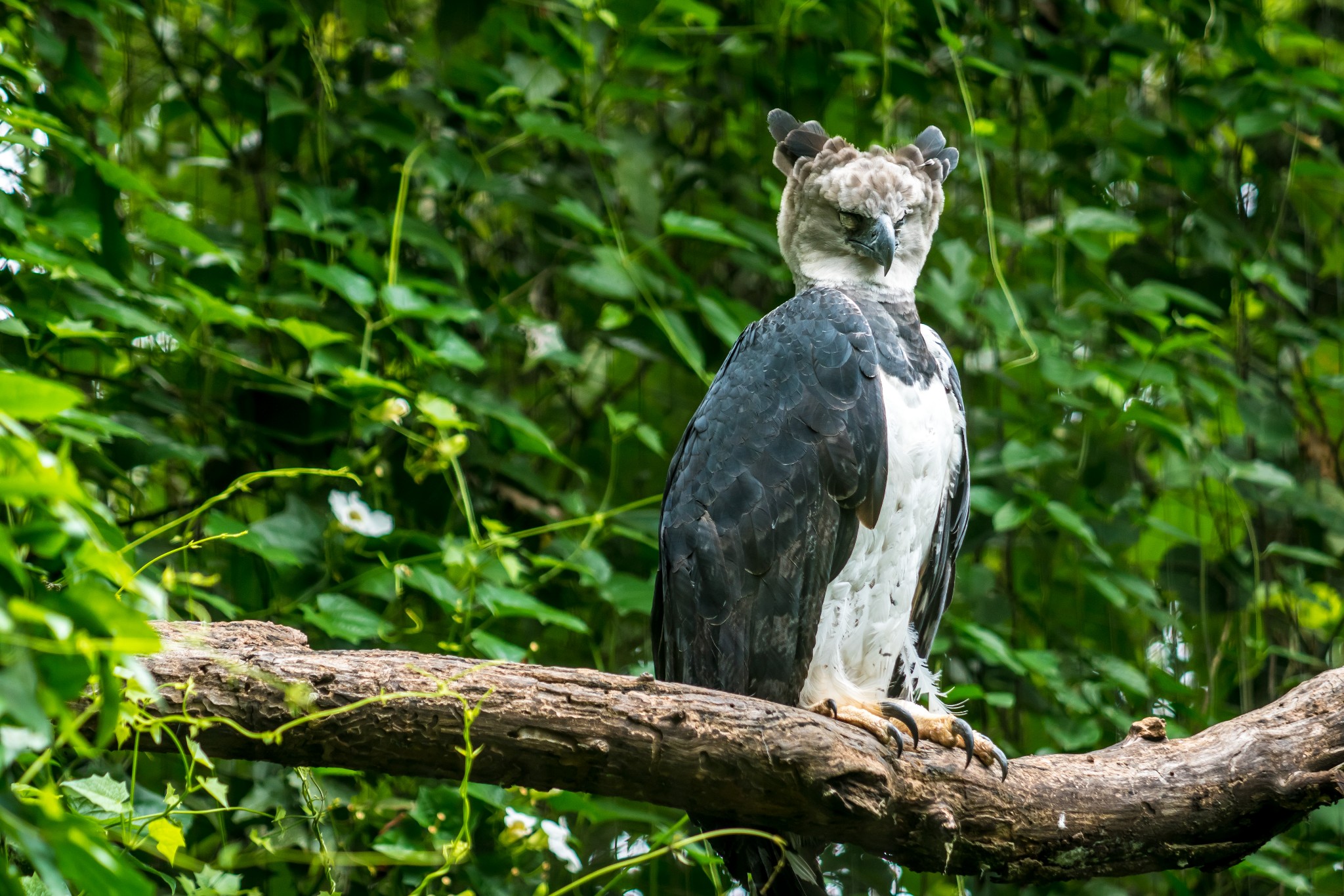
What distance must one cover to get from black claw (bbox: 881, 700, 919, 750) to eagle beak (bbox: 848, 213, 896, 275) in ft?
3.64

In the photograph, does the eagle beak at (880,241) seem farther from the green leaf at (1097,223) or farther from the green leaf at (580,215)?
the green leaf at (1097,223)

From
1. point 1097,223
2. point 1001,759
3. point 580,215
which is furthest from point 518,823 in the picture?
point 1097,223

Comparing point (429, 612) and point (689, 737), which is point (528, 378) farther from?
point (689, 737)

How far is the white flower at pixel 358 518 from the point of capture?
9.68ft

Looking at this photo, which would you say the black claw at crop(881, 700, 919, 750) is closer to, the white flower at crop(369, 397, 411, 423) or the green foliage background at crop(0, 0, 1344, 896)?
the green foliage background at crop(0, 0, 1344, 896)

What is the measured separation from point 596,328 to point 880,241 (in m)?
1.13

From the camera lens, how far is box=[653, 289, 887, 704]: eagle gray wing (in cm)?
254

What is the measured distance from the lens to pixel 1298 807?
2.14m

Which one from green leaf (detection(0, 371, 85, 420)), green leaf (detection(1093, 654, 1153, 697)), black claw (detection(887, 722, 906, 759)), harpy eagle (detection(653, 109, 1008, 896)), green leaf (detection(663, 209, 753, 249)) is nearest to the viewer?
green leaf (detection(0, 371, 85, 420))

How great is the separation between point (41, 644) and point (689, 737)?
1.07 metres

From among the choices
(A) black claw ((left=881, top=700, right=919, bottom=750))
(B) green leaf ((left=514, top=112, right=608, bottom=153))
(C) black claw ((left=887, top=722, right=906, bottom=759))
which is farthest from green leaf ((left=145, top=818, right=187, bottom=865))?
(B) green leaf ((left=514, top=112, right=608, bottom=153))

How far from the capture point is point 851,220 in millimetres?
2994

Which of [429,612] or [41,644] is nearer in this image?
[41,644]

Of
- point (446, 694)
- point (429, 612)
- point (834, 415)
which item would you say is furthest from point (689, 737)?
point (429, 612)
